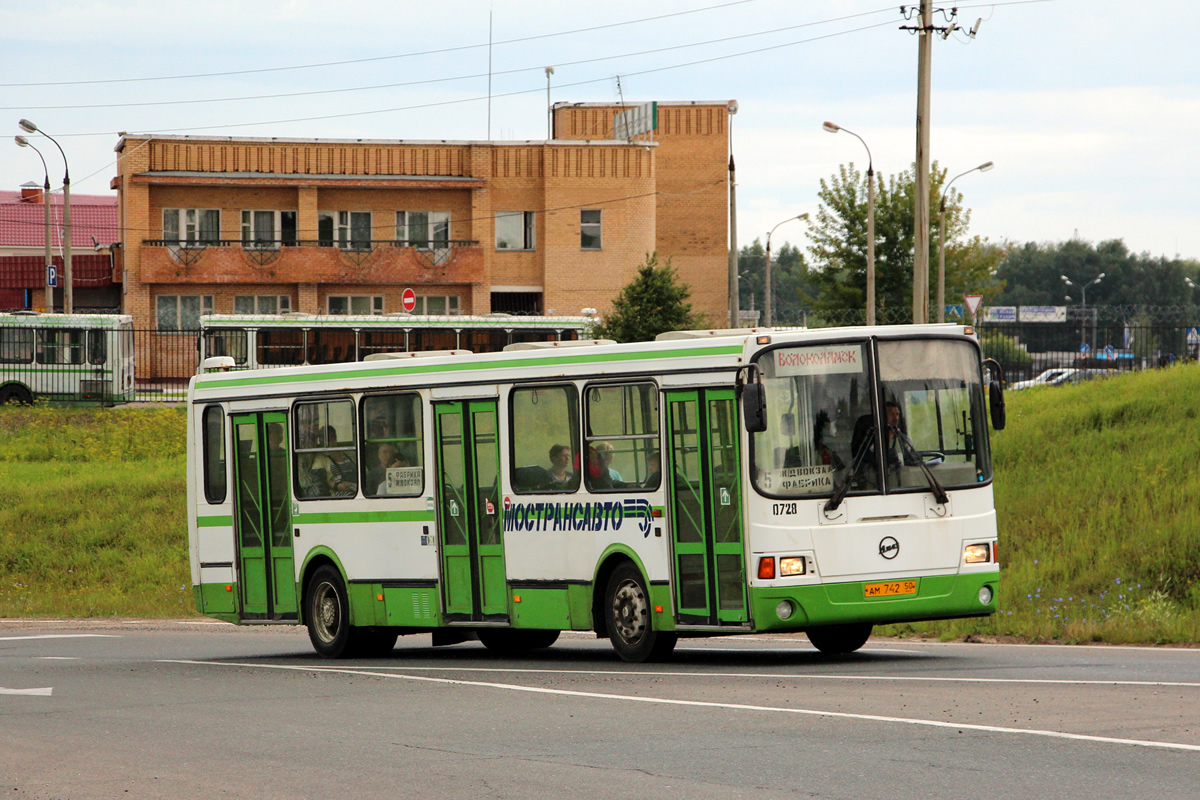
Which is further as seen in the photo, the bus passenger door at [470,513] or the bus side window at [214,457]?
the bus side window at [214,457]

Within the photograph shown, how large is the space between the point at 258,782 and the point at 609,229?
5801cm

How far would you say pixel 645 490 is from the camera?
548 inches

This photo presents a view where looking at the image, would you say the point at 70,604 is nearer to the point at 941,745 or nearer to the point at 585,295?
the point at 941,745

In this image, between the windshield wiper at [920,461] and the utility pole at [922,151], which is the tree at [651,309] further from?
the windshield wiper at [920,461]

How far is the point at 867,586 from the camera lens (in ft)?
42.8

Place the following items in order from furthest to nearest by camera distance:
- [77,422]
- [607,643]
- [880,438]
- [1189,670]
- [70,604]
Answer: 1. [77,422]
2. [70,604]
3. [607,643]
4. [880,438]
5. [1189,670]

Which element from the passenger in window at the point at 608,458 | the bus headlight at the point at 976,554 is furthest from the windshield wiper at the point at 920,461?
the passenger in window at the point at 608,458

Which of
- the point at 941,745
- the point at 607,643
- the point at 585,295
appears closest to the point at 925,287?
the point at 607,643

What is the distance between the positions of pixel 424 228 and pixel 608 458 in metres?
51.4

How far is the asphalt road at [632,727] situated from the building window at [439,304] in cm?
4916

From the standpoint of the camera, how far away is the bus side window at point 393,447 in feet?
53.4

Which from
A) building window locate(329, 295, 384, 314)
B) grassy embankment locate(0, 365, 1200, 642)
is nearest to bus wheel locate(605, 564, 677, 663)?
grassy embankment locate(0, 365, 1200, 642)

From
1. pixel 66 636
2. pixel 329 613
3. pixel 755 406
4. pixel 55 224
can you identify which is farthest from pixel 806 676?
pixel 55 224

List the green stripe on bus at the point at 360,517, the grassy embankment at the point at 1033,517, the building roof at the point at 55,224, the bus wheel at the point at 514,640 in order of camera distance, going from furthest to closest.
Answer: the building roof at the point at 55,224 < the grassy embankment at the point at 1033,517 < the bus wheel at the point at 514,640 < the green stripe on bus at the point at 360,517
